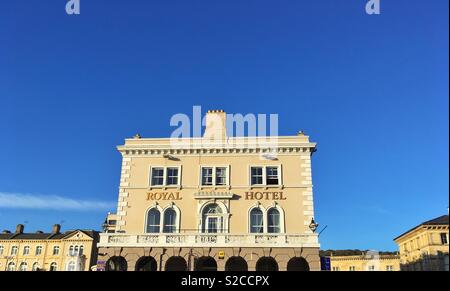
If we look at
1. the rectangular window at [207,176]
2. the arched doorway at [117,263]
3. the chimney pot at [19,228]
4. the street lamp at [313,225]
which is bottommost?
the arched doorway at [117,263]

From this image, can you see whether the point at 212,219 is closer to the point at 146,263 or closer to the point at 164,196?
the point at 164,196

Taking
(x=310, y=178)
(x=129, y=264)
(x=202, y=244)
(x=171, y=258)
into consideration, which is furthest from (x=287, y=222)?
(x=129, y=264)

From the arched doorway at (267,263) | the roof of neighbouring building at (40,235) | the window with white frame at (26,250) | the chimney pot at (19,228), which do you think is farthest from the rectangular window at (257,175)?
the chimney pot at (19,228)

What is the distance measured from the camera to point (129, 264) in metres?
25.5

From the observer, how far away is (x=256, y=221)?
2697cm

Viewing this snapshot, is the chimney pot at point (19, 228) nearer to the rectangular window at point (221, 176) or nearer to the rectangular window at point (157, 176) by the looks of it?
the rectangular window at point (157, 176)

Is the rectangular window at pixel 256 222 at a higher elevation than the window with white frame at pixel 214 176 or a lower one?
lower

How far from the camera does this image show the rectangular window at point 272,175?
90.9 ft

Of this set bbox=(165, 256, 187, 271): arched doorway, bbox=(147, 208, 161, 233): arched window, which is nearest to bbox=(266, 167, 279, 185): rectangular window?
bbox=(165, 256, 187, 271): arched doorway

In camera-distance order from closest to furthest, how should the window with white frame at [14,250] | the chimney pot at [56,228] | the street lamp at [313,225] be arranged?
the street lamp at [313,225]
the window with white frame at [14,250]
the chimney pot at [56,228]

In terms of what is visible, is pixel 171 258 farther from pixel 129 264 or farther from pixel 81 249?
pixel 81 249

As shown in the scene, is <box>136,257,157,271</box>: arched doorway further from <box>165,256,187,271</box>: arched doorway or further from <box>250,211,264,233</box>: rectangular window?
<box>250,211,264,233</box>: rectangular window

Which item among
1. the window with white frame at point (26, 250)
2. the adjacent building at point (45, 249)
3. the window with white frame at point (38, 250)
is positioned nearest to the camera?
the adjacent building at point (45, 249)
